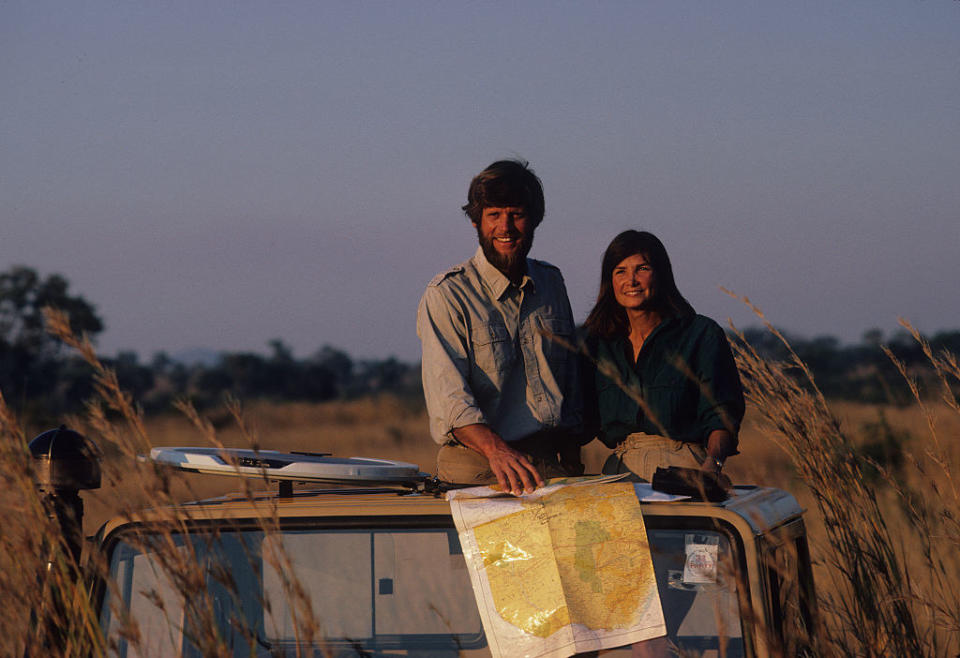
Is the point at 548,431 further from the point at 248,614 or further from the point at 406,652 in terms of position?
the point at 248,614

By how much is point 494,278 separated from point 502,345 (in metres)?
0.25

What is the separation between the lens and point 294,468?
2.60 metres

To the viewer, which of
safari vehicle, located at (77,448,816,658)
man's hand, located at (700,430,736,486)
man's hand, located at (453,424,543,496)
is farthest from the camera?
man's hand, located at (700,430,736,486)

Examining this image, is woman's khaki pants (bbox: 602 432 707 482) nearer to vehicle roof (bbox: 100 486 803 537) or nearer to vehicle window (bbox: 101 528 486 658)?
vehicle roof (bbox: 100 486 803 537)

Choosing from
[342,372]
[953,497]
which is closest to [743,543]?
[953,497]

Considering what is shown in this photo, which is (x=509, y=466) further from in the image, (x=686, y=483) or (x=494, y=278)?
(x=494, y=278)

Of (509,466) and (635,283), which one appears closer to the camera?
(509,466)

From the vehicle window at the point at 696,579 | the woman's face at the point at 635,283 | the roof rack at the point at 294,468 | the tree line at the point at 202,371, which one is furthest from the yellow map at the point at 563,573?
the tree line at the point at 202,371

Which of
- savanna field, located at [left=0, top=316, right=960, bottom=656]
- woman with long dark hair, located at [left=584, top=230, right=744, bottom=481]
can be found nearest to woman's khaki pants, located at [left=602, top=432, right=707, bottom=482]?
woman with long dark hair, located at [left=584, top=230, right=744, bottom=481]

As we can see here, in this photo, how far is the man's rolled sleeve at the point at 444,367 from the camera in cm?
331

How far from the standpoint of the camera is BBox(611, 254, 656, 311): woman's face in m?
3.68

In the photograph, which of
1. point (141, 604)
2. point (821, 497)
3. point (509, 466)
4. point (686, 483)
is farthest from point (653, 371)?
point (141, 604)

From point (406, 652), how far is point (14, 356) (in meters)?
36.6

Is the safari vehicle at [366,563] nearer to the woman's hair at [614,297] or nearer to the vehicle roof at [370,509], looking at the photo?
the vehicle roof at [370,509]
